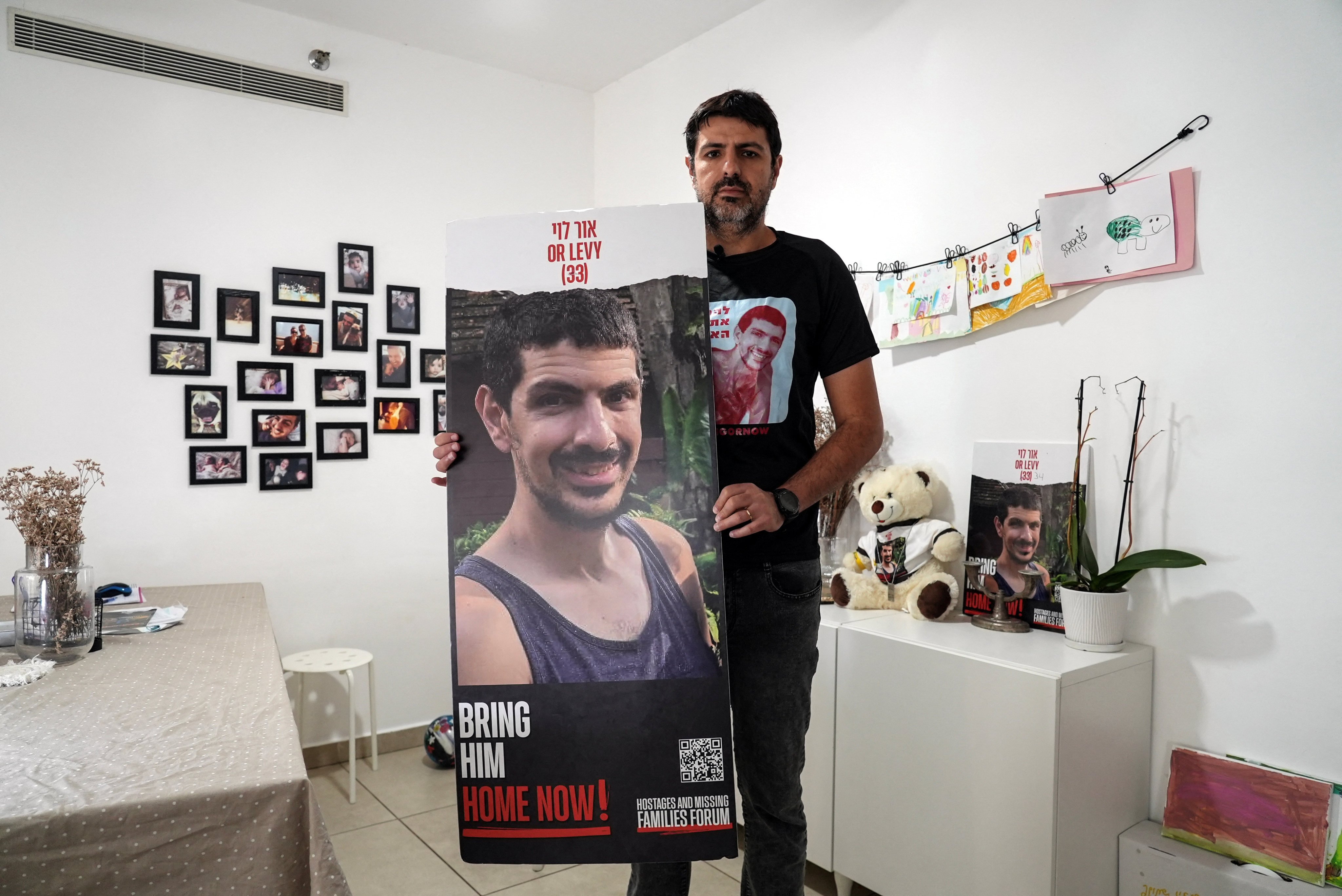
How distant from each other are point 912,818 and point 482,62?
11.0 feet

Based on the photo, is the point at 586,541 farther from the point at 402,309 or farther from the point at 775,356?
the point at 402,309

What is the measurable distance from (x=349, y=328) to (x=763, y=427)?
7.94ft

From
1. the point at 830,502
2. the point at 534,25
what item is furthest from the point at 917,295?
the point at 534,25

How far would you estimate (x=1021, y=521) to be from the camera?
2240 mm

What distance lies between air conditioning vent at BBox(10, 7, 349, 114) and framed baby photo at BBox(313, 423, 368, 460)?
1.23 metres

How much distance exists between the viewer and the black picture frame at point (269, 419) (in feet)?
10.4

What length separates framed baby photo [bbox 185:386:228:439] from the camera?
9.98ft

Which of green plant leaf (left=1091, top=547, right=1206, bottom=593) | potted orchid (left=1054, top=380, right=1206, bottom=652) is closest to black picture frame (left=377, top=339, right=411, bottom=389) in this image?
potted orchid (left=1054, top=380, right=1206, bottom=652)

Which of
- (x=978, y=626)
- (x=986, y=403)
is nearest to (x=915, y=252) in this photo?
(x=986, y=403)

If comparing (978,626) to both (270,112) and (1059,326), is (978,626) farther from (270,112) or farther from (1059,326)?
(270,112)

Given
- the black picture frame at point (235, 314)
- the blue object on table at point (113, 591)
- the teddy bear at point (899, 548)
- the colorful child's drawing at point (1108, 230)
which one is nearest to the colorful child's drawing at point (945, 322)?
the colorful child's drawing at point (1108, 230)

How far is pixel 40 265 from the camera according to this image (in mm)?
2803

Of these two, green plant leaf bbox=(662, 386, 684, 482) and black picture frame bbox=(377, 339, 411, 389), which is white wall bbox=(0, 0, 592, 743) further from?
green plant leaf bbox=(662, 386, 684, 482)

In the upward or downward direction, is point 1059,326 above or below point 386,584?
above
